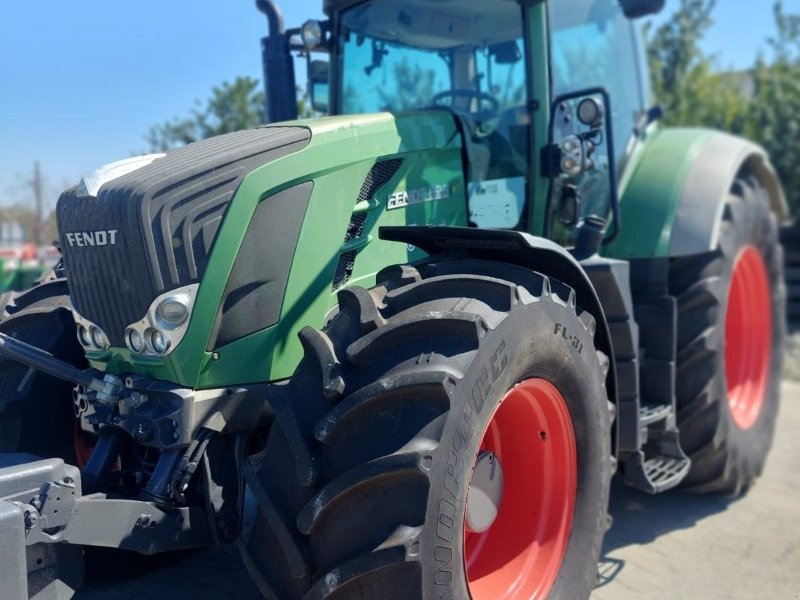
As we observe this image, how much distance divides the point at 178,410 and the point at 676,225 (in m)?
2.62

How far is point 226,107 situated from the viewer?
1398cm

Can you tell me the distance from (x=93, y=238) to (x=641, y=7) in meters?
2.73


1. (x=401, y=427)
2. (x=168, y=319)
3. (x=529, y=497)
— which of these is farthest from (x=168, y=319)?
(x=529, y=497)

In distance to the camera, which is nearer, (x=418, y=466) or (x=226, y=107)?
(x=418, y=466)

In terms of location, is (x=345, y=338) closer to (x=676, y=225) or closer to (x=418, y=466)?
(x=418, y=466)

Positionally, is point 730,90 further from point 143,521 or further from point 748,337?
point 143,521

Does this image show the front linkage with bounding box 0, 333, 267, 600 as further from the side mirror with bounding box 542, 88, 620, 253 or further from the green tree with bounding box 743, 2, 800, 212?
the green tree with bounding box 743, 2, 800, 212

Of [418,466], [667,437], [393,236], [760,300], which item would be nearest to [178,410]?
[418,466]

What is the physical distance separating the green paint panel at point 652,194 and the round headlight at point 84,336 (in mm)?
2421

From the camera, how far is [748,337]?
17.0ft

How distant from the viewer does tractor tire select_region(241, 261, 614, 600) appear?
7.30 ft

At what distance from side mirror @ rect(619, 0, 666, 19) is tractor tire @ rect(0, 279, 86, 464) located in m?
2.83

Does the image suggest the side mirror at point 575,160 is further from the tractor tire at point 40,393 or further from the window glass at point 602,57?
the tractor tire at point 40,393

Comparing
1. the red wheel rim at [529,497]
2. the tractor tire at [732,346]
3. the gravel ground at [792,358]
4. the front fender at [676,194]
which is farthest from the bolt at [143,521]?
the gravel ground at [792,358]
